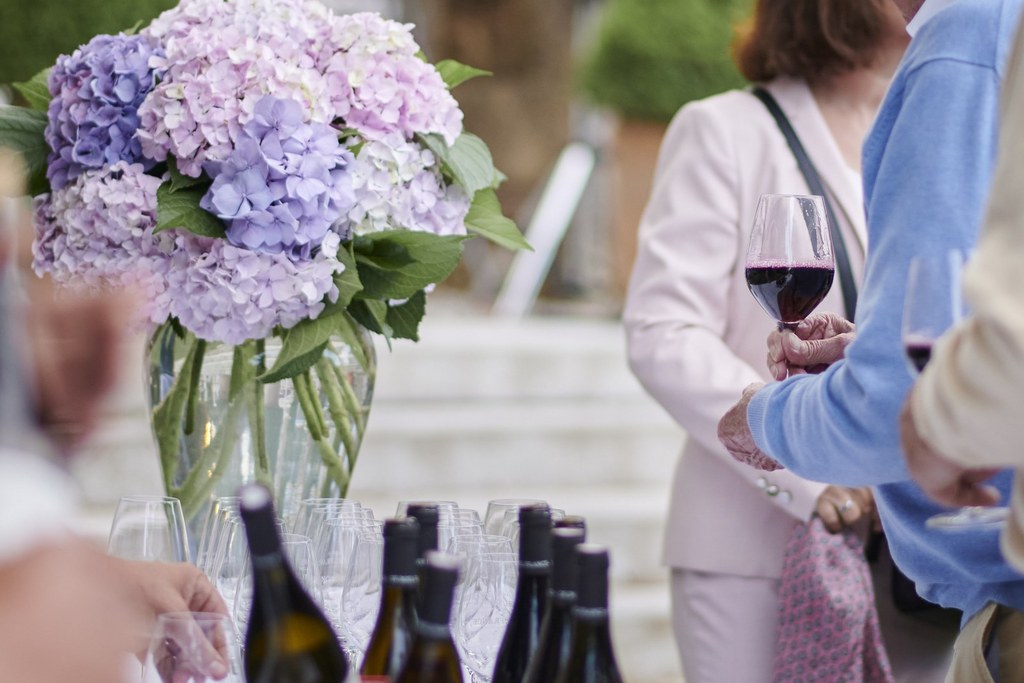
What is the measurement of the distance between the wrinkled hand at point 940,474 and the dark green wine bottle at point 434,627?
1.18 feet

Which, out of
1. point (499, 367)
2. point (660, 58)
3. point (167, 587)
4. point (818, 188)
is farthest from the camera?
point (660, 58)

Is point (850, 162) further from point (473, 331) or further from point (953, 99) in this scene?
point (473, 331)

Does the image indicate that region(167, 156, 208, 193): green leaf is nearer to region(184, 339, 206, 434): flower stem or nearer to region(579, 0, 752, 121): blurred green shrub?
region(184, 339, 206, 434): flower stem

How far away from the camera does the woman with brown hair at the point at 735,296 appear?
6.68 ft

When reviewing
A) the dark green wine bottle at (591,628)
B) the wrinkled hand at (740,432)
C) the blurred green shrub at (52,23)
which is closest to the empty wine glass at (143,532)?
the dark green wine bottle at (591,628)

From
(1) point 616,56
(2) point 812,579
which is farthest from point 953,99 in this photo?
(1) point 616,56

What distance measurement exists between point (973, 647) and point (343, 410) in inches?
32.1

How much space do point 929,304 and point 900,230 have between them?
0.14 metres

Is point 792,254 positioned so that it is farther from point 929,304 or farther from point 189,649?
point 189,649

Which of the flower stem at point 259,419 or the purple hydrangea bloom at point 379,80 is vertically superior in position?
the purple hydrangea bloom at point 379,80

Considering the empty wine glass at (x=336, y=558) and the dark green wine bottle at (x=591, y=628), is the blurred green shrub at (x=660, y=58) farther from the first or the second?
the dark green wine bottle at (x=591, y=628)

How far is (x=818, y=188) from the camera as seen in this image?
208 centimetres

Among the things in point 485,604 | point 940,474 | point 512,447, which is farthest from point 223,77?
point 512,447

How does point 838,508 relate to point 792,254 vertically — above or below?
below
